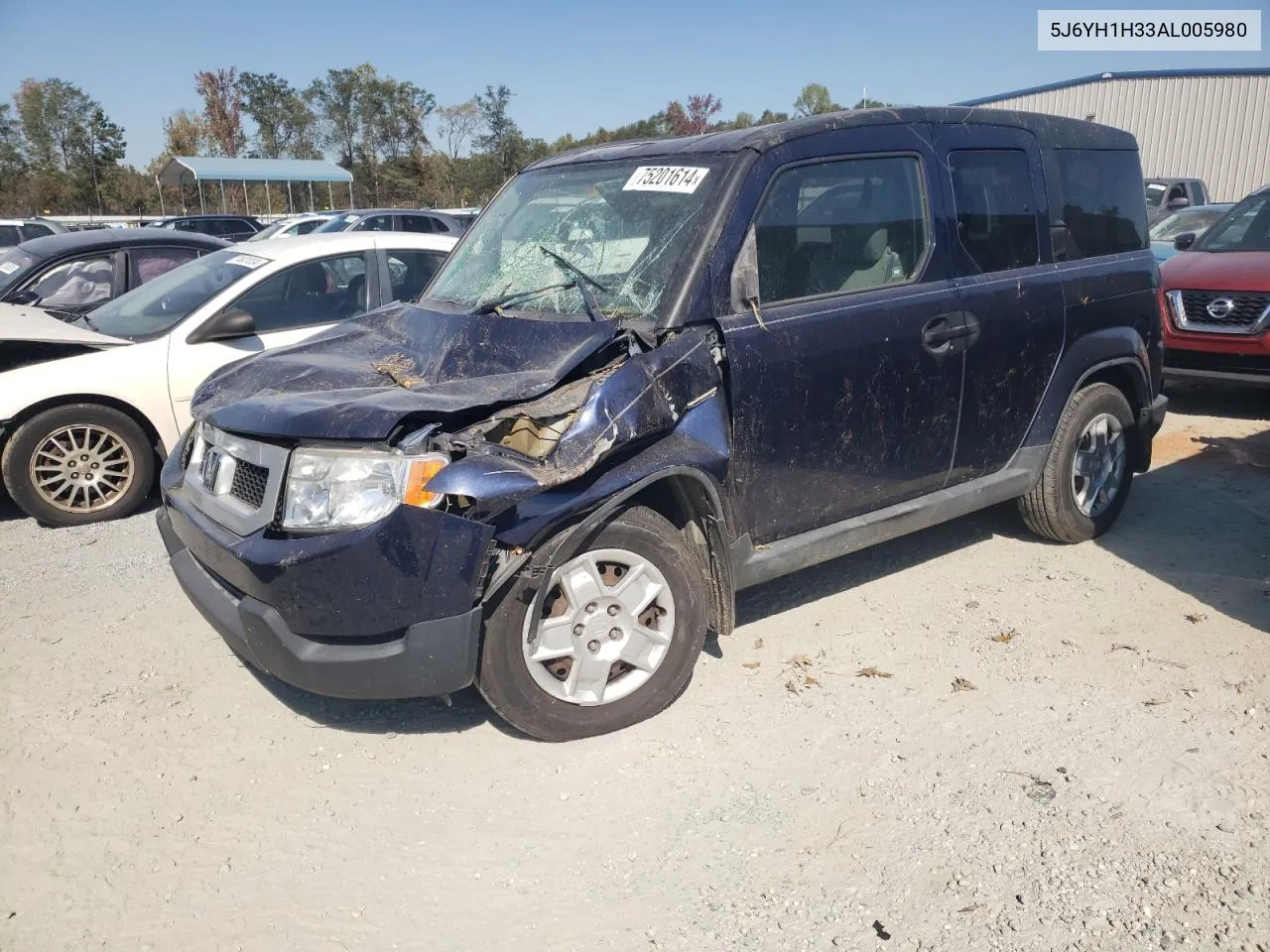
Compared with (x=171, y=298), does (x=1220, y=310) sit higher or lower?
lower

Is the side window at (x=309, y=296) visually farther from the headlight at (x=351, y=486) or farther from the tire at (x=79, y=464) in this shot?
the headlight at (x=351, y=486)

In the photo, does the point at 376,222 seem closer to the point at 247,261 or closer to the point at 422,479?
the point at 247,261

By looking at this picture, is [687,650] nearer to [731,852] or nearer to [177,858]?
[731,852]

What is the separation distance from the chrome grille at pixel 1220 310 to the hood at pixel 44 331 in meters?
8.05

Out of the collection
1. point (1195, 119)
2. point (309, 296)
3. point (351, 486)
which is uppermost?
point (1195, 119)

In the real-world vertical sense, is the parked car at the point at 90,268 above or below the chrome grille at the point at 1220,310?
above

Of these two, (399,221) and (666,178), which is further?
(399,221)

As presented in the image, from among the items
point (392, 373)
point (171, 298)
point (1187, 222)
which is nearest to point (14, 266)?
point (171, 298)

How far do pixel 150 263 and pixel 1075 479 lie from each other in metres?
6.88

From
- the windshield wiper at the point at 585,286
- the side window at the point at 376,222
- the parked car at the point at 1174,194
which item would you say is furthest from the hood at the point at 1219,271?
the side window at the point at 376,222

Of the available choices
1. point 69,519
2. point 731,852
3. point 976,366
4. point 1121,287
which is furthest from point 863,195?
point 69,519

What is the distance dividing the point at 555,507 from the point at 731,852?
45.5 inches

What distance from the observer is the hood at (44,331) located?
592 centimetres

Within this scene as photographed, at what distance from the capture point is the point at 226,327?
19.7 feet
